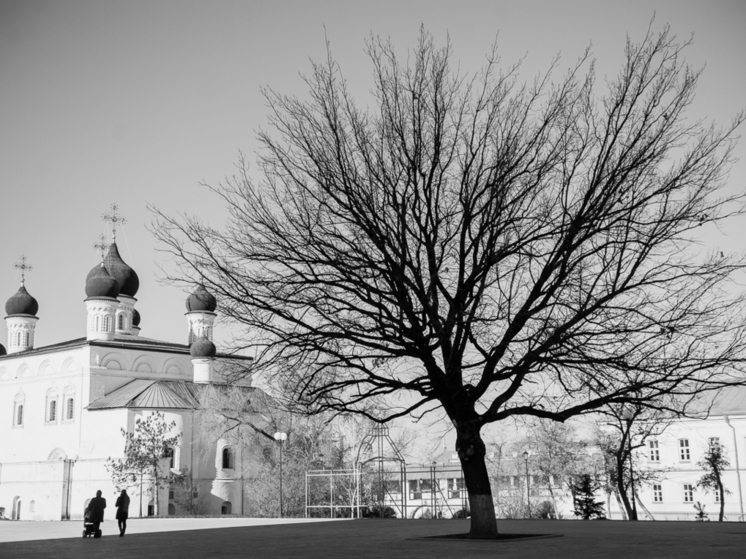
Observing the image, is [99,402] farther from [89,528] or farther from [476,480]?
[476,480]

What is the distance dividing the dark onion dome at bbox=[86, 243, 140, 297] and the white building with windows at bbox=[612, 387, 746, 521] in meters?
41.1

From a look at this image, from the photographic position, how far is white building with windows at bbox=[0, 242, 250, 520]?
53.9 meters

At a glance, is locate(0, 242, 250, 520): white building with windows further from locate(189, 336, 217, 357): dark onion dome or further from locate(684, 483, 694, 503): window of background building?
locate(684, 483, 694, 503): window of background building

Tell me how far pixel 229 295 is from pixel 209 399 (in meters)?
36.7

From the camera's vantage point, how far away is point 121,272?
6944cm

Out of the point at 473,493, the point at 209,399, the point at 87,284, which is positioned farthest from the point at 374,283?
the point at 87,284

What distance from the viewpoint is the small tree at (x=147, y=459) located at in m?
51.7

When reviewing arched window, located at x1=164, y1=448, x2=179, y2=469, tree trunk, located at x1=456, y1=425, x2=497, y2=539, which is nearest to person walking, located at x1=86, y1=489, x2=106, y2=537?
tree trunk, located at x1=456, y1=425, x2=497, y2=539

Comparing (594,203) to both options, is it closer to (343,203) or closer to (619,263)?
(619,263)

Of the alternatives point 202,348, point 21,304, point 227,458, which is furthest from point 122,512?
point 21,304

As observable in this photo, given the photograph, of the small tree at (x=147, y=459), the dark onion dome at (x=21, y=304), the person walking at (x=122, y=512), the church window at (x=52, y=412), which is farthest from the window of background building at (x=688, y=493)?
the dark onion dome at (x=21, y=304)

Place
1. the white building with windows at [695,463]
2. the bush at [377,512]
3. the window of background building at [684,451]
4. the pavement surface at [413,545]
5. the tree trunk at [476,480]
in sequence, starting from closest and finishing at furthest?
the pavement surface at [413,545], the tree trunk at [476,480], the bush at [377,512], the white building with windows at [695,463], the window of background building at [684,451]

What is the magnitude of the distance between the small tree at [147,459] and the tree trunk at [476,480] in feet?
125

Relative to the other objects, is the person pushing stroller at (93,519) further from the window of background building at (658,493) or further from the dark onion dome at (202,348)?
the window of background building at (658,493)
